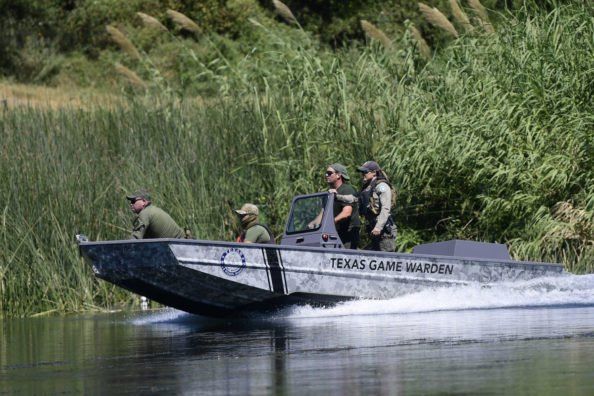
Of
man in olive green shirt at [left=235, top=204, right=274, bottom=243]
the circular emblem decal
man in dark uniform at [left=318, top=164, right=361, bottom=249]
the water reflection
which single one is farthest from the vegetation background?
the circular emblem decal

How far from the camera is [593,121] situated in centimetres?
1778

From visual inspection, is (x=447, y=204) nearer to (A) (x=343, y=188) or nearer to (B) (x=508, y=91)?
(B) (x=508, y=91)

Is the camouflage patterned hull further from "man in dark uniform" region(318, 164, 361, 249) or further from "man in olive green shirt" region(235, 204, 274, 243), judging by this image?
"man in dark uniform" region(318, 164, 361, 249)

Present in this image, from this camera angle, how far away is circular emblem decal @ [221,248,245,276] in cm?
1441

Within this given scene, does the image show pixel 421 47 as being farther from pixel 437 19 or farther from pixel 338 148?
pixel 338 148

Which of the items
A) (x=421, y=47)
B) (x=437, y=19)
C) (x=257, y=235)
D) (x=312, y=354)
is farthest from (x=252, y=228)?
(x=437, y=19)

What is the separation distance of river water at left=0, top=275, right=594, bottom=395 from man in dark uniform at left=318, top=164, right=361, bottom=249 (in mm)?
795

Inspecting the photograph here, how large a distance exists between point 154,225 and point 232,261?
134 cm

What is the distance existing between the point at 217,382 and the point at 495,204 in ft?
30.2

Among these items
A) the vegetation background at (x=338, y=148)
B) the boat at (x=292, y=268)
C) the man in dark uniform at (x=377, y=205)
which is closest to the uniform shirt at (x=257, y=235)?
the boat at (x=292, y=268)

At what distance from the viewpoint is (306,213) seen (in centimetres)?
1570

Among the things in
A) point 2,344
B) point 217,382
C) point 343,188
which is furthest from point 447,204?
point 217,382

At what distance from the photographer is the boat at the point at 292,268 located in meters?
14.3

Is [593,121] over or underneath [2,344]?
over
